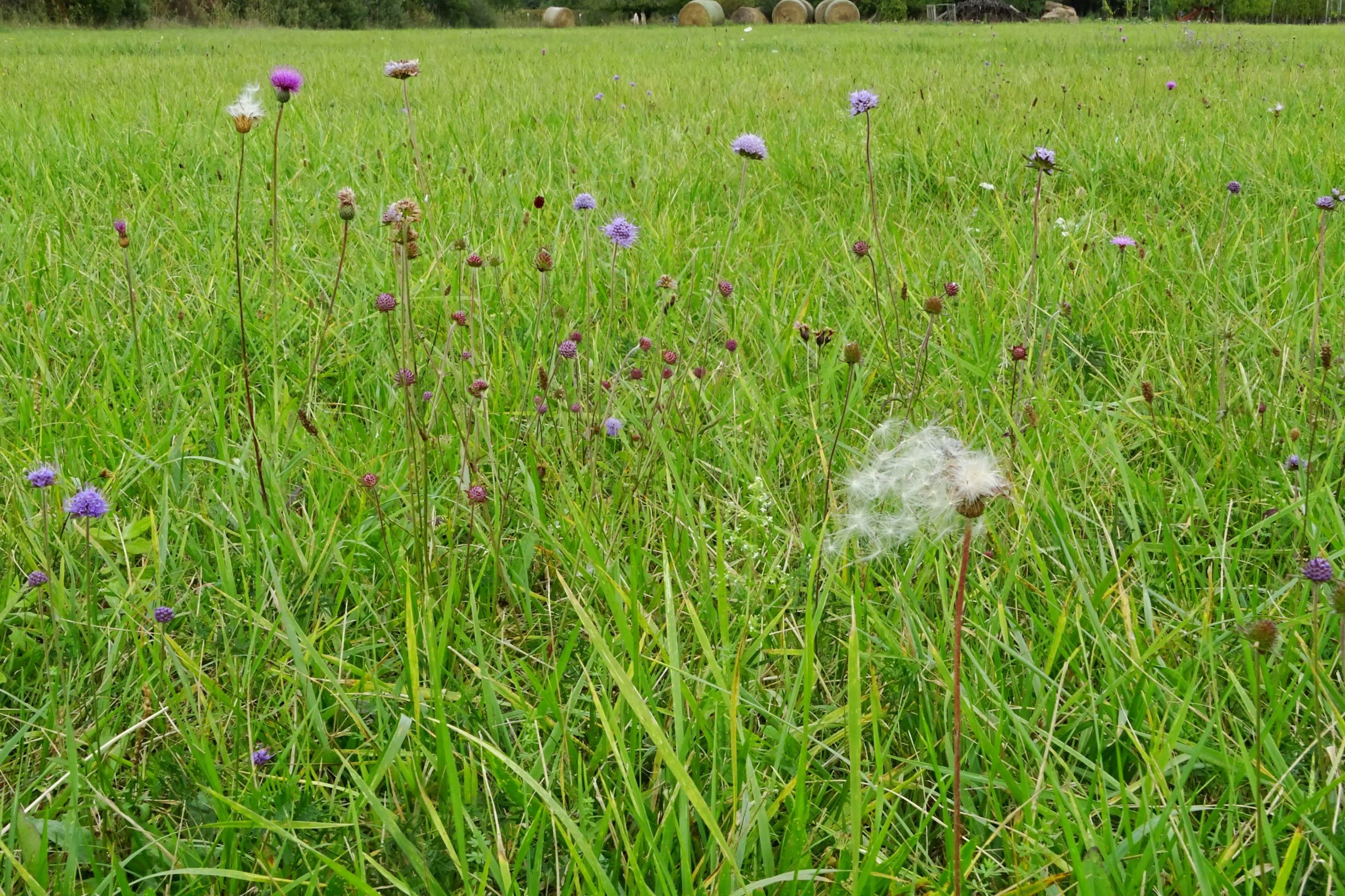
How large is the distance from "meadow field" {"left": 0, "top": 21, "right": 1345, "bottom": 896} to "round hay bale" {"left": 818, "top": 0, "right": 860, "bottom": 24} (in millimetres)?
33595

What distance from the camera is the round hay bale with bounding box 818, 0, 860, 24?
3372cm

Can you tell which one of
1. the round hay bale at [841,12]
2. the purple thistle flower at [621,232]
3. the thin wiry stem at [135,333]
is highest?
the round hay bale at [841,12]

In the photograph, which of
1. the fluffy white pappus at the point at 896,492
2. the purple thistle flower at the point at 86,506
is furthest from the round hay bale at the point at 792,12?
the purple thistle flower at the point at 86,506

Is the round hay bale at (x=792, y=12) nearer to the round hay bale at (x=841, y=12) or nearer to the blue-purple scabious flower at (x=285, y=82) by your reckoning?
the round hay bale at (x=841, y=12)

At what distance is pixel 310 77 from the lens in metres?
7.44

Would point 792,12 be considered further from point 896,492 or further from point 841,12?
point 896,492

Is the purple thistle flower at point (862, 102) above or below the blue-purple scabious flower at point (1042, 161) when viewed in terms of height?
→ above

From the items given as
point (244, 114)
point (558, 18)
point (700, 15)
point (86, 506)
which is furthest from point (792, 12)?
point (86, 506)

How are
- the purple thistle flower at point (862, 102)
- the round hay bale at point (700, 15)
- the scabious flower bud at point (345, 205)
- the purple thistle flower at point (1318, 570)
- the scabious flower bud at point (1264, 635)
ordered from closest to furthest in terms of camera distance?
the scabious flower bud at point (1264, 635)
the purple thistle flower at point (1318, 570)
the scabious flower bud at point (345, 205)
the purple thistle flower at point (862, 102)
the round hay bale at point (700, 15)

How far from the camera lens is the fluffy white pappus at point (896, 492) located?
1.38 metres

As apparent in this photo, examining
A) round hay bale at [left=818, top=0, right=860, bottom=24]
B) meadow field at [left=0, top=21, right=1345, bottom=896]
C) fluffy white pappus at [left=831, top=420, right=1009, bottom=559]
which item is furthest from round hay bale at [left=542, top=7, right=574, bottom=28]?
fluffy white pappus at [left=831, top=420, right=1009, bottom=559]

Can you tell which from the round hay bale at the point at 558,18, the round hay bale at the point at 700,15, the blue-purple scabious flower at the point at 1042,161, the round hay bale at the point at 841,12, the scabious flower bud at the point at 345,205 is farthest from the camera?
the round hay bale at the point at 558,18

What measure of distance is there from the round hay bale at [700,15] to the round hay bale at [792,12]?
218 centimetres

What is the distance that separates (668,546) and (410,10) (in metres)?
44.0
